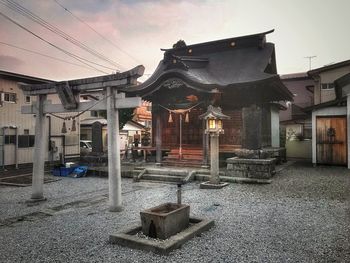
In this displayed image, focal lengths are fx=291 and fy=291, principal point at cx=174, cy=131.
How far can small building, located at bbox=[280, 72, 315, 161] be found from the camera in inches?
929

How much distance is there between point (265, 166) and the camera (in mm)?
13648

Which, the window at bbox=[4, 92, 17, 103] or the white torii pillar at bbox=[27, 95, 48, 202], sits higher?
the window at bbox=[4, 92, 17, 103]

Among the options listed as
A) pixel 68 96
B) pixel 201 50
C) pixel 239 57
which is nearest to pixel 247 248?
pixel 68 96

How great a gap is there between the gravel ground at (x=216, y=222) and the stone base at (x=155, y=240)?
14 centimetres

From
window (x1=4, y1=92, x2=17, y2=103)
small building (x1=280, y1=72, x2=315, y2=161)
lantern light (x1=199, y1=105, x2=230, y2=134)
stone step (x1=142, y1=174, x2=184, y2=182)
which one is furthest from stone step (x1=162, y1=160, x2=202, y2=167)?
window (x1=4, y1=92, x2=17, y2=103)

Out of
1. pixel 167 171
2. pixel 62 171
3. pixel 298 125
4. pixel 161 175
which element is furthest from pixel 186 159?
pixel 298 125

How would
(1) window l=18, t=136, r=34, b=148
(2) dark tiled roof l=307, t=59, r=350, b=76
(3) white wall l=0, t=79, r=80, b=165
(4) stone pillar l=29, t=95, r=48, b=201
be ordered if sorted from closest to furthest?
1. (4) stone pillar l=29, t=95, r=48, b=201
2. (3) white wall l=0, t=79, r=80, b=165
3. (1) window l=18, t=136, r=34, b=148
4. (2) dark tiled roof l=307, t=59, r=350, b=76

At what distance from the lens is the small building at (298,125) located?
23.6 m

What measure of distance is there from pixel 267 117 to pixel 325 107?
398 cm

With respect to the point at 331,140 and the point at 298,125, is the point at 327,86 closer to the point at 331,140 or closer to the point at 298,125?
the point at 298,125

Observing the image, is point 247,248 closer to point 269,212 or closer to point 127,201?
point 269,212

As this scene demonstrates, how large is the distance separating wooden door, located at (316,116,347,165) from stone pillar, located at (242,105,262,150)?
5.78m

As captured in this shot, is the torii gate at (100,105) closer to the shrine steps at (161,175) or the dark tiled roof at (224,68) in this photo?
the shrine steps at (161,175)

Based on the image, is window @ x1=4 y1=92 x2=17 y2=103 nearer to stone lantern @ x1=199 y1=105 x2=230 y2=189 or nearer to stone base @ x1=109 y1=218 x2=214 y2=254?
stone lantern @ x1=199 y1=105 x2=230 y2=189
